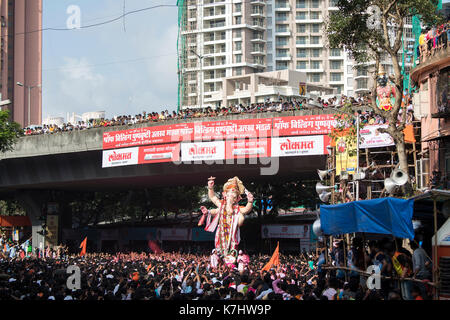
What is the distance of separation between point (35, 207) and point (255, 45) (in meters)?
50.2

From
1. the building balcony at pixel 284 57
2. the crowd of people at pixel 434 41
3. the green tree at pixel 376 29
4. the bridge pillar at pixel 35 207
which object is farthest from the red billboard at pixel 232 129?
the building balcony at pixel 284 57

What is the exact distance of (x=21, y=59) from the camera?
294 feet

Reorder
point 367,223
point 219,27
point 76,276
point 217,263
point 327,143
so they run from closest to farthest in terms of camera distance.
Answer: point 367,223 → point 76,276 → point 217,263 → point 327,143 → point 219,27

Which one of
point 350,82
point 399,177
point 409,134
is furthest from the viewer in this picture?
point 350,82

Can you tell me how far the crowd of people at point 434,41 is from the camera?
22.3 metres

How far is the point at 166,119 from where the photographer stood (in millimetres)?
36969

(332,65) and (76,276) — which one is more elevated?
(332,65)

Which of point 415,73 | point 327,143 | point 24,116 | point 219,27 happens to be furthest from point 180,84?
point 415,73

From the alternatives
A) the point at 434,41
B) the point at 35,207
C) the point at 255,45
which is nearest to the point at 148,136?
the point at 35,207

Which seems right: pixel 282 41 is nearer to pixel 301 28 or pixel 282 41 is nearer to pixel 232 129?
pixel 301 28

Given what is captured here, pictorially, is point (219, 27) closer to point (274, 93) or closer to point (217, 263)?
point (274, 93)

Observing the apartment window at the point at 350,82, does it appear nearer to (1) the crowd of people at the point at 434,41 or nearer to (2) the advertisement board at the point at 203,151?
(2) the advertisement board at the point at 203,151

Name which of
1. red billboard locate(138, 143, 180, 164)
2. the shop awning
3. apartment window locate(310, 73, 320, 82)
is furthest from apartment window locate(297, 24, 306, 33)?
red billboard locate(138, 143, 180, 164)

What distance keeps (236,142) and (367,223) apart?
19.8m
